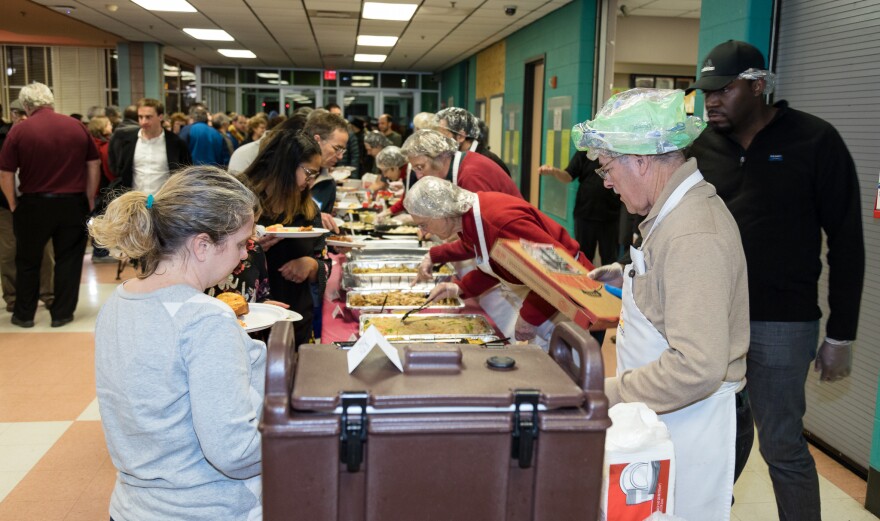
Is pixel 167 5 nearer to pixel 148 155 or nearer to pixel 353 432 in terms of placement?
pixel 148 155

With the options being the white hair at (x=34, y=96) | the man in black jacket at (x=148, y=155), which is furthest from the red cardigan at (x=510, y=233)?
the man in black jacket at (x=148, y=155)

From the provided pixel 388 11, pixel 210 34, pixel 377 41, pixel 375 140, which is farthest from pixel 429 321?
pixel 210 34

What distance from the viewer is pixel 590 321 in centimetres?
189

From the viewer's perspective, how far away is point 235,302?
2.17 meters

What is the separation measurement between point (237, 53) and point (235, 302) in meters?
13.3

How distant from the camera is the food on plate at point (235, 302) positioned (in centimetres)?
216

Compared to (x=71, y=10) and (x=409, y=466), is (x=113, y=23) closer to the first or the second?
(x=71, y=10)

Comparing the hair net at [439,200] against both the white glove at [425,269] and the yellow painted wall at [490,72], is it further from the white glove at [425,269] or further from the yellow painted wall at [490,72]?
the yellow painted wall at [490,72]

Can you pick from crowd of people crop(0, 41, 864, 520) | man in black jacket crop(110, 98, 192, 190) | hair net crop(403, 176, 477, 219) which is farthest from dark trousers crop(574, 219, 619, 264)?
man in black jacket crop(110, 98, 192, 190)

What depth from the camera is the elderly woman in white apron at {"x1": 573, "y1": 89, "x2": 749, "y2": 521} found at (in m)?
1.44

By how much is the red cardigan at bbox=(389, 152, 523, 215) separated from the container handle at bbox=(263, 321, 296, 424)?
2691 mm

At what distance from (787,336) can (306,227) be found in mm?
1793

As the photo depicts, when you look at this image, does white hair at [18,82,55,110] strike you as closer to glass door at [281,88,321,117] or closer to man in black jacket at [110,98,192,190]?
man in black jacket at [110,98,192,190]

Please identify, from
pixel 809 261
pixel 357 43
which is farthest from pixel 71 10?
pixel 809 261
